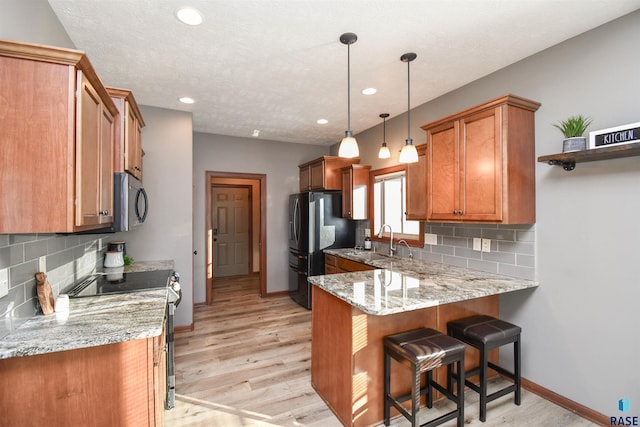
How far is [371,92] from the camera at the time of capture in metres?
3.13

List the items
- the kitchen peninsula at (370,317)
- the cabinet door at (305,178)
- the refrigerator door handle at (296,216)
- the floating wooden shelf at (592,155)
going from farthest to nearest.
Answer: the cabinet door at (305,178), the refrigerator door handle at (296,216), the kitchen peninsula at (370,317), the floating wooden shelf at (592,155)

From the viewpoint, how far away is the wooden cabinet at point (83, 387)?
4.18 feet

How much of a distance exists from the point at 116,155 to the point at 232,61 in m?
1.16

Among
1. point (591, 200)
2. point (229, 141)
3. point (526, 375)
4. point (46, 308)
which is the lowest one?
point (526, 375)

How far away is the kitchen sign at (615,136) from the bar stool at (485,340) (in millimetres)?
1343

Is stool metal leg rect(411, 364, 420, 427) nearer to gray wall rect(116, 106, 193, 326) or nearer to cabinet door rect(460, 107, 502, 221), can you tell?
cabinet door rect(460, 107, 502, 221)

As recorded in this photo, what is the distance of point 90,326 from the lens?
1485mm

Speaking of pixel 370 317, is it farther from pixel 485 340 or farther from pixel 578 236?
pixel 578 236

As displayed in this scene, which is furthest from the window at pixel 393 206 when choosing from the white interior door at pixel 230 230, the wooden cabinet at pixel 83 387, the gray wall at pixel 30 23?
the white interior door at pixel 230 230

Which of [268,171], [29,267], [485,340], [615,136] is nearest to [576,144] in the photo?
[615,136]

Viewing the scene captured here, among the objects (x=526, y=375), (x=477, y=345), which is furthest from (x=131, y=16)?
(x=526, y=375)

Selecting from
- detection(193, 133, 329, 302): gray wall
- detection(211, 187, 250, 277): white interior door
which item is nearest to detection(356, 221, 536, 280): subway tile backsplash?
detection(193, 133, 329, 302): gray wall

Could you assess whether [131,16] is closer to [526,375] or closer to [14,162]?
[14,162]

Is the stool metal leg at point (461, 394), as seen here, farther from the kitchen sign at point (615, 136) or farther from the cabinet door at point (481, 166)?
the kitchen sign at point (615, 136)
